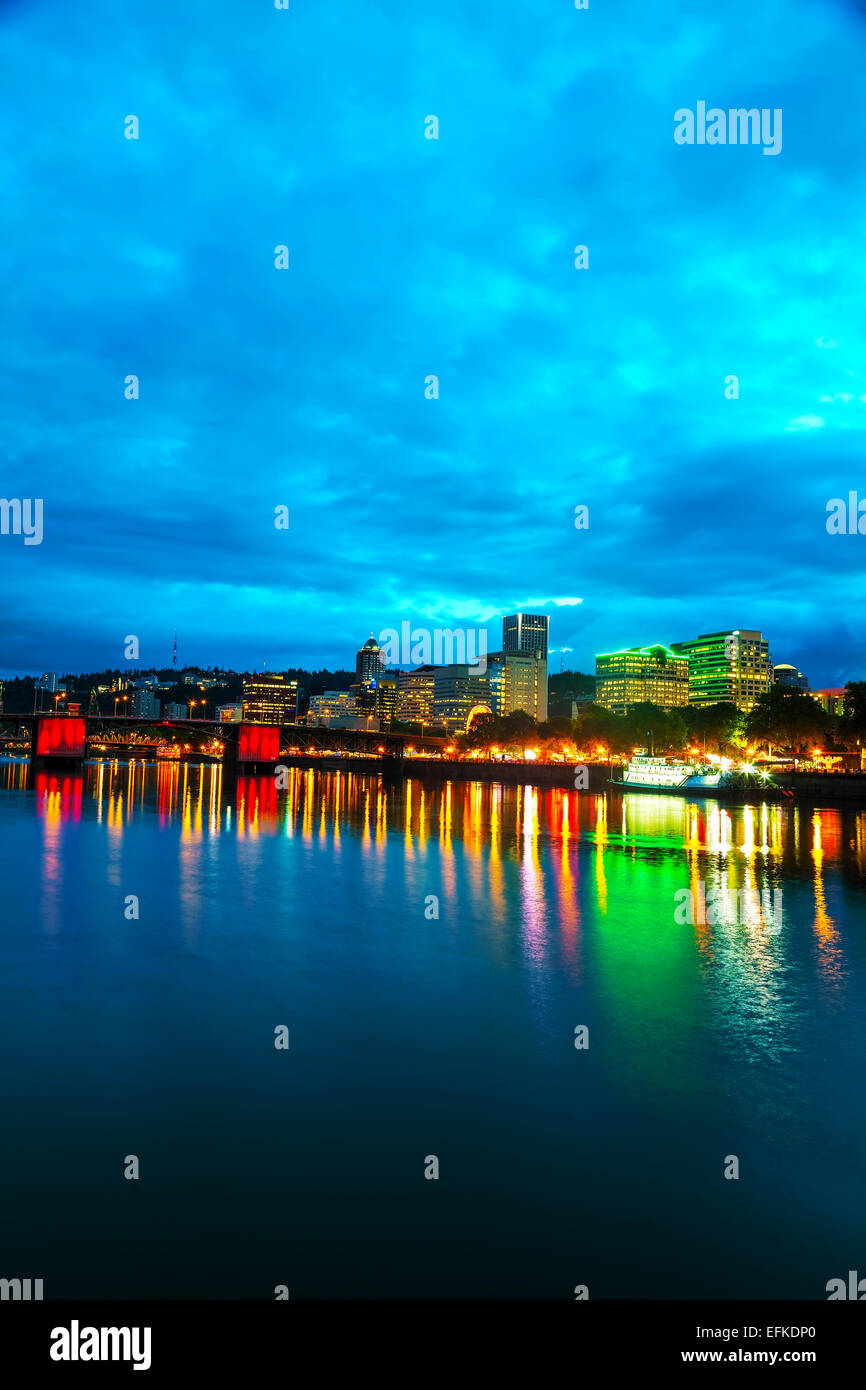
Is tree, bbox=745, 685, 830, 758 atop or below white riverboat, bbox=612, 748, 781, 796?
atop

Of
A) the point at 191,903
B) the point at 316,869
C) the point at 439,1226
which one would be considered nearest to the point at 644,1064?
the point at 439,1226

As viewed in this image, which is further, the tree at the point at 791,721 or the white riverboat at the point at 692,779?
the tree at the point at 791,721

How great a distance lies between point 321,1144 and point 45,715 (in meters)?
115

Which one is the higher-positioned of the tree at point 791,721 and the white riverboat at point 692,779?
the tree at point 791,721

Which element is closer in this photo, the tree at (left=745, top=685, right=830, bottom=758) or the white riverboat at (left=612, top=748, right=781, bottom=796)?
the white riverboat at (left=612, top=748, right=781, bottom=796)

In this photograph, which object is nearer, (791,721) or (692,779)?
(692,779)

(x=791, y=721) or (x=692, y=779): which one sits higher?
(x=791, y=721)

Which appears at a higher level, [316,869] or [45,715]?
[45,715]

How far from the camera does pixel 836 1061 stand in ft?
44.6
